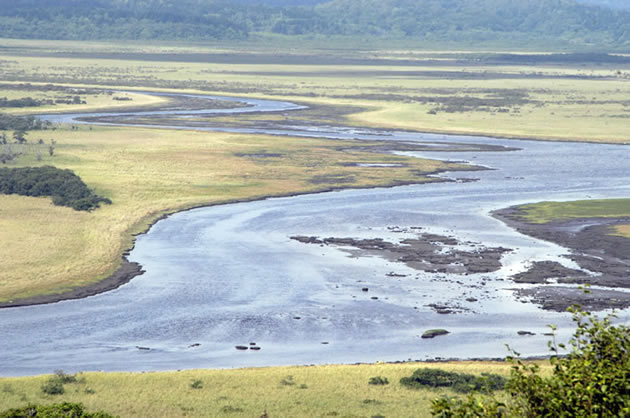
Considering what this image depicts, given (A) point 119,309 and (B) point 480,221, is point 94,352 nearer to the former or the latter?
(A) point 119,309

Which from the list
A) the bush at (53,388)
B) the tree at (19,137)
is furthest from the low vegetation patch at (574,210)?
the tree at (19,137)

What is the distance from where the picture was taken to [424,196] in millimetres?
84938

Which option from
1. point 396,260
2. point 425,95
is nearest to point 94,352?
point 396,260

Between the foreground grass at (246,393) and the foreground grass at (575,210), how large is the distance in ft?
124

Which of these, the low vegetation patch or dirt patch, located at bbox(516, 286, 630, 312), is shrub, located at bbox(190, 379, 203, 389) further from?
the low vegetation patch

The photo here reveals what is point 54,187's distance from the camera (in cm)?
7881

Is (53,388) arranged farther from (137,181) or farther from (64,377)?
(137,181)

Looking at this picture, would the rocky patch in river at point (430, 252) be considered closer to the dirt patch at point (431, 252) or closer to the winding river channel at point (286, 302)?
the dirt patch at point (431, 252)

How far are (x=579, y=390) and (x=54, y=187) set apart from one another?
65823 millimetres

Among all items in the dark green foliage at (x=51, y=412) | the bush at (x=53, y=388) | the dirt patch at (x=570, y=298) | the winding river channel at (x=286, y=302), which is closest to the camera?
the dark green foliage at (x=51, y=412)

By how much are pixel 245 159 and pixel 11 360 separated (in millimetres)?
63322

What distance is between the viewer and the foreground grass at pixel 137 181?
191ft

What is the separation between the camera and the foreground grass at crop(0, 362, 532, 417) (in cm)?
3412

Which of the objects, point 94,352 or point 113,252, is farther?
point 113,252
